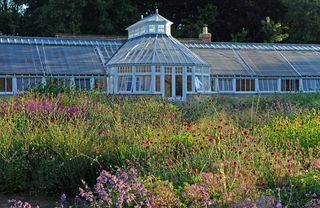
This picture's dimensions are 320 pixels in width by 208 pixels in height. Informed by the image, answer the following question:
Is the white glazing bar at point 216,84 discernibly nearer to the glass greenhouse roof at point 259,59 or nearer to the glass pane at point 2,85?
the glass greenhouse roof at point 259,59

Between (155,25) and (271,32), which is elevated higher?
(271,32)

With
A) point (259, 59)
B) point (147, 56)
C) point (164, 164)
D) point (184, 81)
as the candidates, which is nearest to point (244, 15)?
point (259, 59)

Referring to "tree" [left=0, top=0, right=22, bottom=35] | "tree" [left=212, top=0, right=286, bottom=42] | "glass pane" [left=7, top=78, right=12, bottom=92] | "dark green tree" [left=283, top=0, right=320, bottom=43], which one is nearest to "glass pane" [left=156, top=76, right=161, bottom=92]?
"glass pane" [left=7, top=78, right=12, bottom=92]

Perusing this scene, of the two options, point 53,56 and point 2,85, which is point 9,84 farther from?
point 53,56

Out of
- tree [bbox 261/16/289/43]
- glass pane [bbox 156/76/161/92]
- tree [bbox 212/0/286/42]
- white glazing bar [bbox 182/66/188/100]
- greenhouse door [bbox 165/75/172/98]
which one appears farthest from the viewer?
tree [bbox 212/0/286/42]

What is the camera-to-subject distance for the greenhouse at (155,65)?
2284 cm

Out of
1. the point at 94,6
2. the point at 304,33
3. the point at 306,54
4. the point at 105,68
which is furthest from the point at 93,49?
the point at 304,33

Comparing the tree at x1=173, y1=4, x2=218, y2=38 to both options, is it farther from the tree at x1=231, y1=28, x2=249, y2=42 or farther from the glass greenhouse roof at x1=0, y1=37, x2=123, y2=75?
the glass greenhouse roof at x1=0, y1=37, x2=123, y2=75

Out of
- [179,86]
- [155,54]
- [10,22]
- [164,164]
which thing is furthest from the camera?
[10,22]

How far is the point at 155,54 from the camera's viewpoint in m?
23.2

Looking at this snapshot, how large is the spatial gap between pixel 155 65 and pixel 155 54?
0.80m

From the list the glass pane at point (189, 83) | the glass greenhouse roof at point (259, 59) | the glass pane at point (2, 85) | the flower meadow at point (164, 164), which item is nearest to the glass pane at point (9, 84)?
the glass pane at point (2, 85)

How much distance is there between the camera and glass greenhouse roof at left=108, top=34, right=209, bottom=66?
2283 cm

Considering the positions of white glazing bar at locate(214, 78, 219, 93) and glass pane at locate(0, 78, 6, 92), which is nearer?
glass pane at locate(0, 78, 6, 92)
